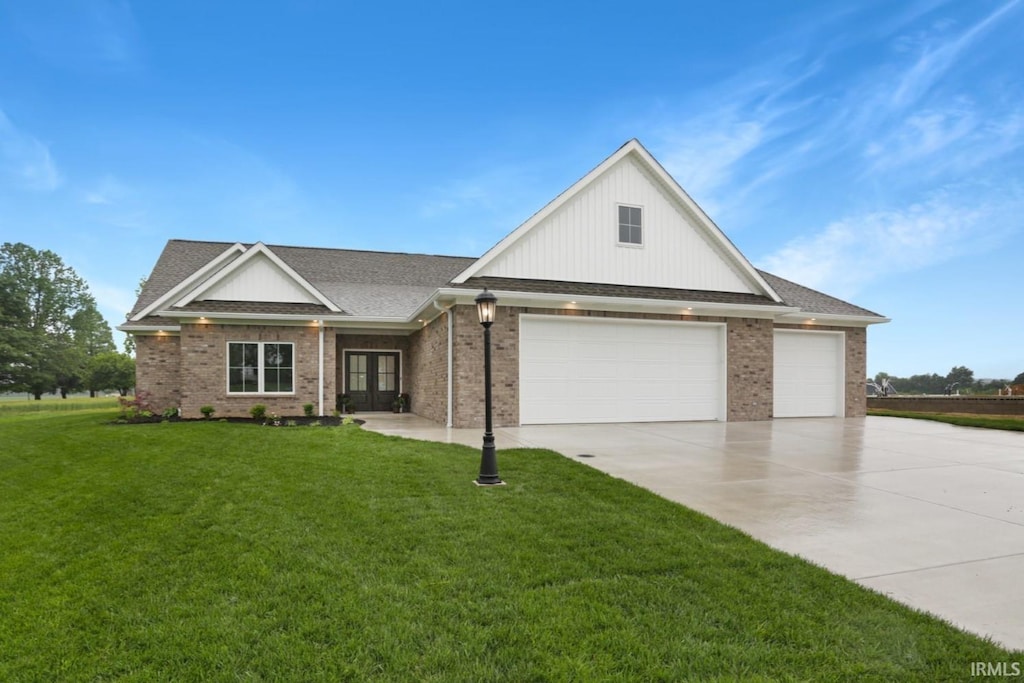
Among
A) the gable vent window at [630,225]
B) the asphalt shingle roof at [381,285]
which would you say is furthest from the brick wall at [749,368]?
the gable vent window at [630,225]

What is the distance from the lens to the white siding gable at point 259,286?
14.4 m

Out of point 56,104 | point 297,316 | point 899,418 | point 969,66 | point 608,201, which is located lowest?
point 899,418

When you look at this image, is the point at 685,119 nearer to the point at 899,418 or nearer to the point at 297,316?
the point at 899,418

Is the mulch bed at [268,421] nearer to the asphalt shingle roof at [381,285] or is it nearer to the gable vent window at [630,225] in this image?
the asphalt shingle roof at [381,285]

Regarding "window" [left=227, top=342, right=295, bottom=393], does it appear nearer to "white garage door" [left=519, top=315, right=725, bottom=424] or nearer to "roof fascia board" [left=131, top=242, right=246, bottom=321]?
"roof fascia board" [left=131, top=242, right=246, bottom=321]

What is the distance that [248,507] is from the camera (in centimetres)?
527

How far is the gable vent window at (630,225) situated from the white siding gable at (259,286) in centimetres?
898

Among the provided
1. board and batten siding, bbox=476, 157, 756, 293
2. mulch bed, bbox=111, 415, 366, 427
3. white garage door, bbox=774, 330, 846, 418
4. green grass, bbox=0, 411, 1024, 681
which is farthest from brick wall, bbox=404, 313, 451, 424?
white garage door, bbox=774, 330, 846, 418

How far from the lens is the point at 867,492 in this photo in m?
6.01

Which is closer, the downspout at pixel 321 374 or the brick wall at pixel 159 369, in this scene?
the downspout at pixel 321 374

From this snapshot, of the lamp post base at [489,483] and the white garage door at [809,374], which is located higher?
the white garage door at [809,374]

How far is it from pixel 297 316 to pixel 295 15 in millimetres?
9887

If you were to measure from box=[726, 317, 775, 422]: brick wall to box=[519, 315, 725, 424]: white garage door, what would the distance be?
0.96 feet

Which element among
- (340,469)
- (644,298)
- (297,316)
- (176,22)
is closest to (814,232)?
(644,298)
